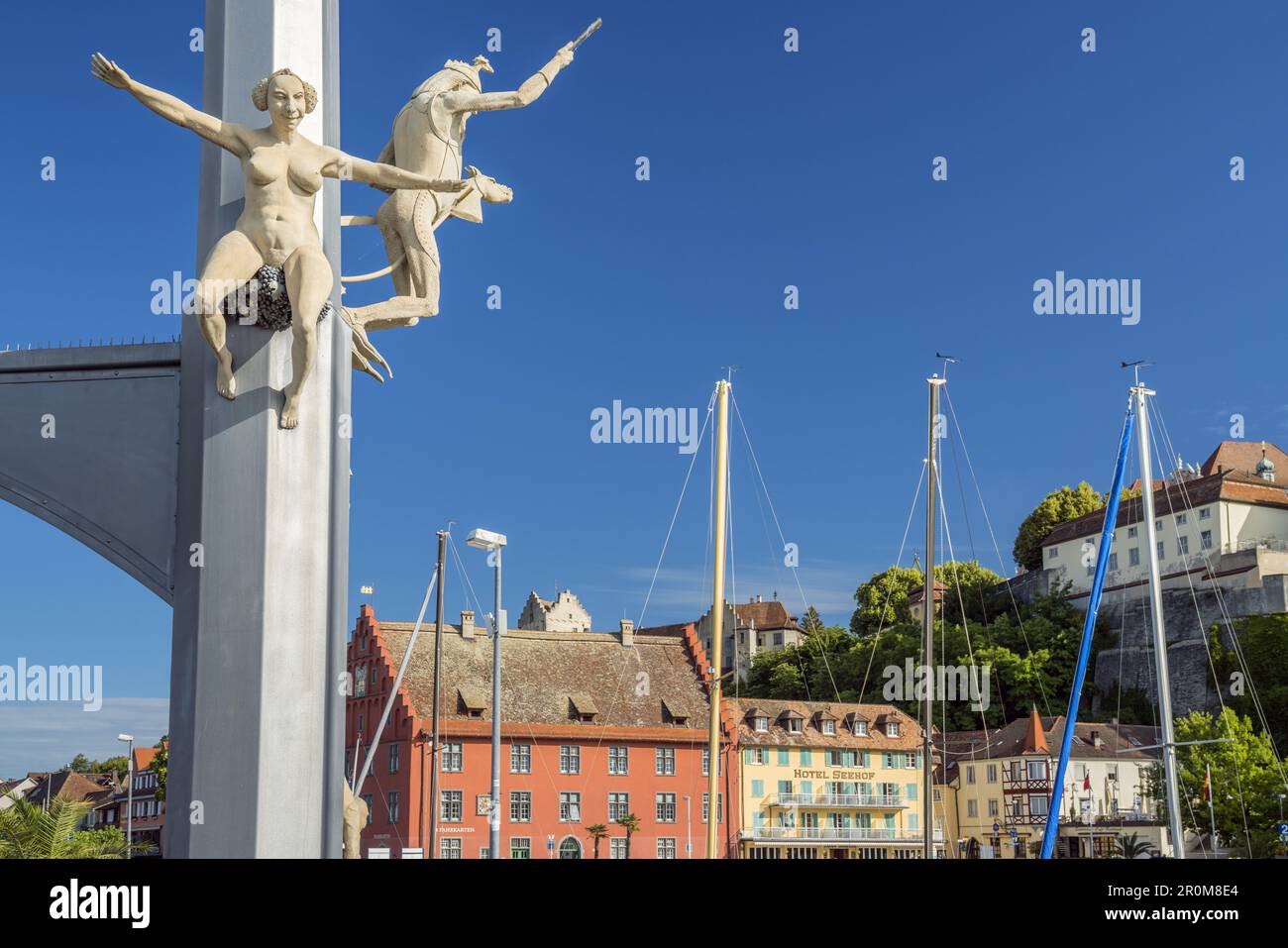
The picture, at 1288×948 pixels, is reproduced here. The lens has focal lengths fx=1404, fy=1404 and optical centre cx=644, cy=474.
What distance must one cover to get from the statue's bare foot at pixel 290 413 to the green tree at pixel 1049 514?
125 metres

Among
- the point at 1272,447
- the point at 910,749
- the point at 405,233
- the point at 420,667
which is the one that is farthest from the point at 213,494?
the point at 1272,447

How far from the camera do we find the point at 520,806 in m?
71.4

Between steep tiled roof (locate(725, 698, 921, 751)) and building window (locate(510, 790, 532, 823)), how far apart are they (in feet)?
43.2

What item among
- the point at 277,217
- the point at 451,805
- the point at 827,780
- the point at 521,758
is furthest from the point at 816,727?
the point at 277,217

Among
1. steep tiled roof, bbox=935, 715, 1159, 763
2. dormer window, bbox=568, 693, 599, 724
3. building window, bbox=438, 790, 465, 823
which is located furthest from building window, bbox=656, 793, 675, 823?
steep tiled roof, bbox=935, 715, 1159, 763

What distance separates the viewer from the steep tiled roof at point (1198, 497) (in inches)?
4370

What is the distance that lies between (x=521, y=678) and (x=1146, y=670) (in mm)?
54672

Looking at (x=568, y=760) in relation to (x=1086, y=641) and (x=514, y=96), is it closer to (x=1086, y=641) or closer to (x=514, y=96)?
(x=1086, y=641)

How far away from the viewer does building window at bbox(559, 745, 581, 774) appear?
241ft

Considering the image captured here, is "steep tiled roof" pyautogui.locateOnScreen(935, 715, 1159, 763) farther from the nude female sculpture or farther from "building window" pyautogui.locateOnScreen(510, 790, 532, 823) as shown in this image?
the nude female sculpture

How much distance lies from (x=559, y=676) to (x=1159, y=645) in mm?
44183

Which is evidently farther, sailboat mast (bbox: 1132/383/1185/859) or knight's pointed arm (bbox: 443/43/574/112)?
sailboat mast (bbox: 1132/383/1185/859)

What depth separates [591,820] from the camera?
7312cm
